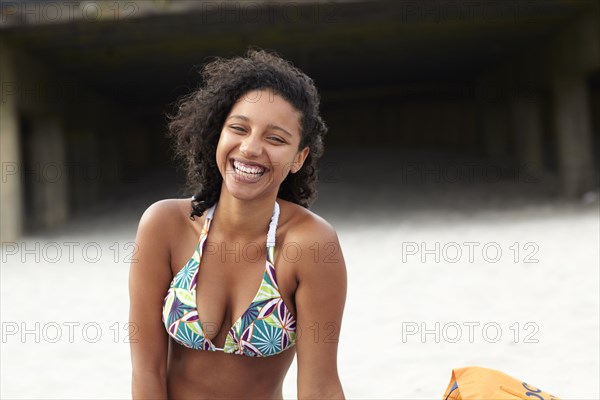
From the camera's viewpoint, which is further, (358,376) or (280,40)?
(280,40)

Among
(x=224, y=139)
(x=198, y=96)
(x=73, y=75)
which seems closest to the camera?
(x=224, y=139)

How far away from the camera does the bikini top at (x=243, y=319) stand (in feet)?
7.61

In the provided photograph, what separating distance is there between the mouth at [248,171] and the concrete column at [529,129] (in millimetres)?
10594

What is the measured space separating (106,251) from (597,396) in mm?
5901

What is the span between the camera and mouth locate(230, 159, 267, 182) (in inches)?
89.6

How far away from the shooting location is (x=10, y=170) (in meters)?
8.78

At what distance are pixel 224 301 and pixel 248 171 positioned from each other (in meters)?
0.41

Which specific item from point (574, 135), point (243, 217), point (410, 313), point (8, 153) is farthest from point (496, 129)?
point (243, 217)

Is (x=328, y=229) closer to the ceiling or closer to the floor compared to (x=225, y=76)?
closer to the floor

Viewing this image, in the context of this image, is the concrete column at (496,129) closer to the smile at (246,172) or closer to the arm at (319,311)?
the arm at (319,311)

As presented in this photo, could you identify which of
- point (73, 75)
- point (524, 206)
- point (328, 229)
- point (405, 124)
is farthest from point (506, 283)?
point (405, 124)

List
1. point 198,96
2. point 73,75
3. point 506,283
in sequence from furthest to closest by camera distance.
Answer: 1. point 73,75
2. point 506,283
3. point 198,96

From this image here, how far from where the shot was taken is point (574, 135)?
10477 mm

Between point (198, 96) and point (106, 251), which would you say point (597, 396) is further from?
point (106, 251)
